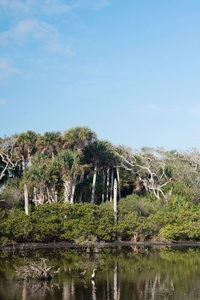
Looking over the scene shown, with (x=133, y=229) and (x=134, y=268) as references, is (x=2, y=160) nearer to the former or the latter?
(x=133, y=229)

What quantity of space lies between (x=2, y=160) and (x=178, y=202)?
835 inches

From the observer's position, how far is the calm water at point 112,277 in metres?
15.1

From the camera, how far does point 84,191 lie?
146ft

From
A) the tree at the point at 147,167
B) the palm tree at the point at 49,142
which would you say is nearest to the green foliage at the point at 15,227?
the palm tree at the point at 49,142

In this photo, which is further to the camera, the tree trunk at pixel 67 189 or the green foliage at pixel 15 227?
the tree trunk at pixel 67 189

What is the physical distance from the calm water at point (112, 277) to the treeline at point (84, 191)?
4140 millimetres

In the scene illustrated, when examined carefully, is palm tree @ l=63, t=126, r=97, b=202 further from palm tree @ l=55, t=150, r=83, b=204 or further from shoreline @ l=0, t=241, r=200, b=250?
A: shoreline @ l=0, t=241, r=200, b=250

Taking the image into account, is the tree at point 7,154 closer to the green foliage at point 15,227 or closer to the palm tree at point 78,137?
the palm tree at point 78,137

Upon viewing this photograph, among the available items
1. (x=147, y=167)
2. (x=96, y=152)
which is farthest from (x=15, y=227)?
(x=147, y=167)

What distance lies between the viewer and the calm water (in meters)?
15.1

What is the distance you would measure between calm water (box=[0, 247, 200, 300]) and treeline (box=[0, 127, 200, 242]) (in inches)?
163

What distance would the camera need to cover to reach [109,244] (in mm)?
32906

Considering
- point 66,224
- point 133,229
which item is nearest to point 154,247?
point 133,229

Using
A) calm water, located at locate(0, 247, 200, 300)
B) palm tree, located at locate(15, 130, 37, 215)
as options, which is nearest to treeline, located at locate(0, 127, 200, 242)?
palm tree, located at locate(15, 130, 37, 215)
